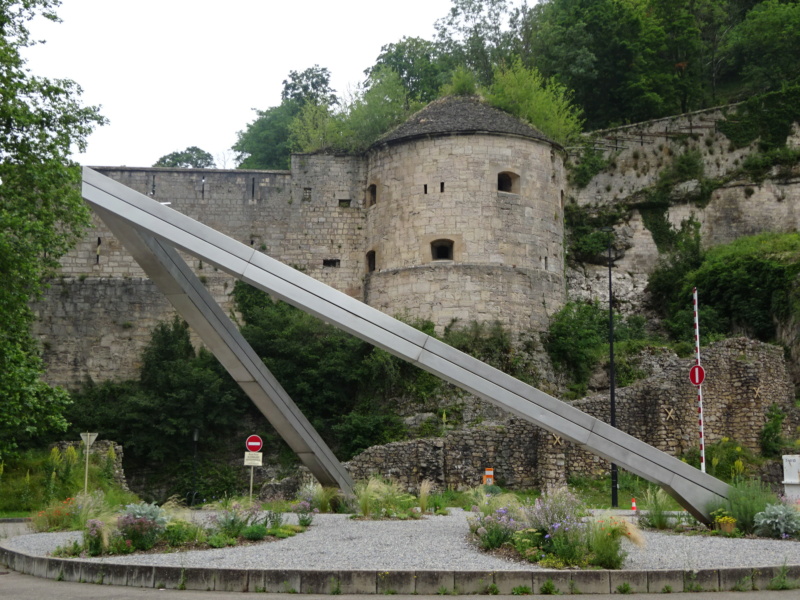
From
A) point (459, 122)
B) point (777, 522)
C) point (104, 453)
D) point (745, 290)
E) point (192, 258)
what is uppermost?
point (459, 122)

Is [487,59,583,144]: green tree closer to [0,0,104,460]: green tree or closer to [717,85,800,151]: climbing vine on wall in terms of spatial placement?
[717,85,800,151]: climbing vine on wall

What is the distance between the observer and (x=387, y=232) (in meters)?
32.6

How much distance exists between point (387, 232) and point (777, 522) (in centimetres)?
2054

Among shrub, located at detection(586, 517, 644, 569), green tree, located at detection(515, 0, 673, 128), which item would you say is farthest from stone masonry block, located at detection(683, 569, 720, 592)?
green tree, located at detection(515, 0, 673, 128)

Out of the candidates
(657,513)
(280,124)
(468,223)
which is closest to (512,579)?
(657,513)

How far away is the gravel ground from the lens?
1078 cm

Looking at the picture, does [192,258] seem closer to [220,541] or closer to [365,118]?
[365,118]

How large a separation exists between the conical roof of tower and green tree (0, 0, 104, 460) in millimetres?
11216

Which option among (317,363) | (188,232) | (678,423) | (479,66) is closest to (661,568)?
(188,232)

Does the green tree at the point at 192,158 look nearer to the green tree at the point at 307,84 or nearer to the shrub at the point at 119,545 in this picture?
the green tree at the point at 307,84

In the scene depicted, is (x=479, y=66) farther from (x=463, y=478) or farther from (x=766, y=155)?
(x=463, y=478)

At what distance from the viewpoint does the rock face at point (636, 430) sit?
2523cm

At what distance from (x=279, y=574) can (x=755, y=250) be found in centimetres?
2657

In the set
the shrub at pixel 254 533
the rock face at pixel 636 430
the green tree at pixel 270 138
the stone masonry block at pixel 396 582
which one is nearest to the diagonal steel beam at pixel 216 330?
the shrub at pixel 254 533
